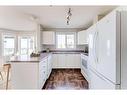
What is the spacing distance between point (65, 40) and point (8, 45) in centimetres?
345

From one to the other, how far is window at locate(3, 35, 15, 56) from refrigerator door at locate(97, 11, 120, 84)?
723 cm

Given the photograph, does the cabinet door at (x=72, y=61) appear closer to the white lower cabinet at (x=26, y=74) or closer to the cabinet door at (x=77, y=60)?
the cabinet door at (x=77, y=60)

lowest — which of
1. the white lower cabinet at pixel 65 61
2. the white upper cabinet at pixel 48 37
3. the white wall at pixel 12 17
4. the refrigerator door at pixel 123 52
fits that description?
the white lower cabinet at pixel 65 61

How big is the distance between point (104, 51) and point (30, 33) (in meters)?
7.90

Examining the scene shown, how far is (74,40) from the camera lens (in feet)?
26.1

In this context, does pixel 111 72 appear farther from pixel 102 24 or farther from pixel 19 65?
pixel 19 65

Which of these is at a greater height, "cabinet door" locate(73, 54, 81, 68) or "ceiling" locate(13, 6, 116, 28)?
"ceiling" locate(13, 6, 116, 28)

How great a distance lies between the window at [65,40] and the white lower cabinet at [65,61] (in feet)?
2.79

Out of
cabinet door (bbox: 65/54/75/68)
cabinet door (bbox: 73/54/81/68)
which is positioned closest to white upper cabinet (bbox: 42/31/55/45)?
cabinet door (bbox: 65/54/75/68)

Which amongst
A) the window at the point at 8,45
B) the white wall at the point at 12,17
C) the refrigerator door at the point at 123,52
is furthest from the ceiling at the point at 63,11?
the window at the point at 8,45

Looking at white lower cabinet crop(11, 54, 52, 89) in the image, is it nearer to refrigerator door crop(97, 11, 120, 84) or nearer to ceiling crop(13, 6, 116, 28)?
ceiling crop(13, 6, 116, 28)

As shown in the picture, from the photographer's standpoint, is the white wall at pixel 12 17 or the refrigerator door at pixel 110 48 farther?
the white wall at pixel 12 17

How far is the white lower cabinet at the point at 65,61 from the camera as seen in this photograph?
724cm

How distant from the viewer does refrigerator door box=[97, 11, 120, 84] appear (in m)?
1.76
